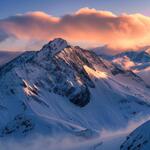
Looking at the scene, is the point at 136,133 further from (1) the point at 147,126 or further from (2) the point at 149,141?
(2) the point at 149,141

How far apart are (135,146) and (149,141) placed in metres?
9.80

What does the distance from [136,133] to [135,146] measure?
11377mm

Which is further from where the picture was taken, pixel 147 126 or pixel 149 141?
pixel 147 126

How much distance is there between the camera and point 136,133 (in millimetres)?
199375

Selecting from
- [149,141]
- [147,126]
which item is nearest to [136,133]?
[147,126]

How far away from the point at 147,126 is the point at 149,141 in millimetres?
16319

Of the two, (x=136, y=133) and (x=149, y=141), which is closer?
(x=149, y=141)

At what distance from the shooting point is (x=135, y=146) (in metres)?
189

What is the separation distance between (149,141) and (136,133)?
64.0ft

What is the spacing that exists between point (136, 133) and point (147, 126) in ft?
19.0

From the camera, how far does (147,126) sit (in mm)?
195875
